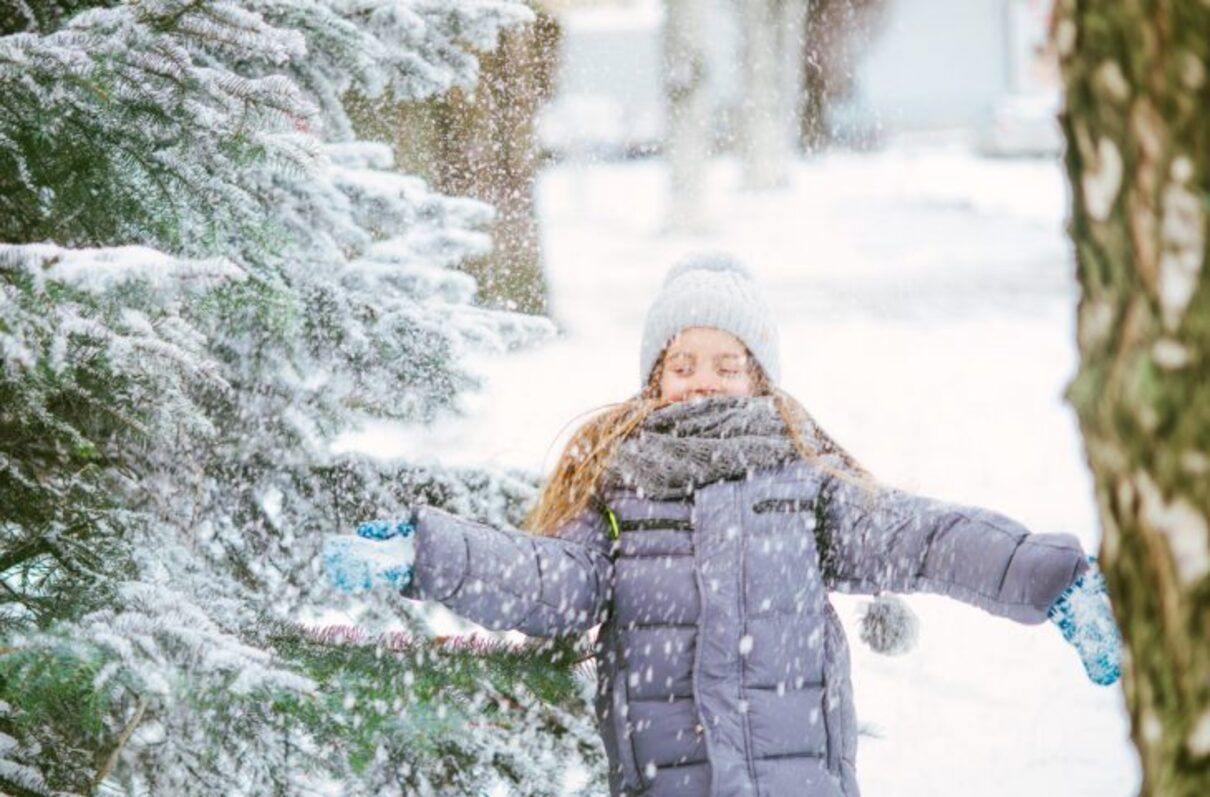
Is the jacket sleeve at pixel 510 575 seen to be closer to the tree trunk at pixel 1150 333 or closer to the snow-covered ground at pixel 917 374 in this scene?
the snow-covered ground at pixel 917 374

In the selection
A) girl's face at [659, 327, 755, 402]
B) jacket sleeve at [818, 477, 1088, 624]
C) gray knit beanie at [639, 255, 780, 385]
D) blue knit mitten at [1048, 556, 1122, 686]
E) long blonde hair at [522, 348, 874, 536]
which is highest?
gray knit beanie at [639, 255, 780, 385]

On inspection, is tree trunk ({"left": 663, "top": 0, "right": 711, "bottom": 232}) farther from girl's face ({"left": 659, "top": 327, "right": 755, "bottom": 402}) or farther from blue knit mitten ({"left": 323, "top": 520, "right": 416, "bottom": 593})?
blue knit mitten ({"left": 323, "top": 520, "right": 416, "bottom": 593})

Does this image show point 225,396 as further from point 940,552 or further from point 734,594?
point 940,552

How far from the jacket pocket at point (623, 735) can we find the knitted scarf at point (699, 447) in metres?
0.39

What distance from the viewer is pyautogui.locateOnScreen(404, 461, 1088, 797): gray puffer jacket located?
2.53m

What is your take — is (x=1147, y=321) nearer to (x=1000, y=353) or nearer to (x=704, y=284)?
(x=704, y=284)

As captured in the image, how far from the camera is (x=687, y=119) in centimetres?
1559

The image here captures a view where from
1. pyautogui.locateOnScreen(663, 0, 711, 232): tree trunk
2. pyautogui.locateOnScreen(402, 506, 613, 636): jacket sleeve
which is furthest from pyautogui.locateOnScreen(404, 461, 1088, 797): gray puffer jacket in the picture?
pyautogui.locateOnScreen(663, 0, 711, 232): tree trunk

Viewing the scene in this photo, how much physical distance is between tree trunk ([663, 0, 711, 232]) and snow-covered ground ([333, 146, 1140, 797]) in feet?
1.21

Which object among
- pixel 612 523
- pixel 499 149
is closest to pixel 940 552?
pixel 612 523

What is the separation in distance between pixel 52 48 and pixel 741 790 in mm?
1737

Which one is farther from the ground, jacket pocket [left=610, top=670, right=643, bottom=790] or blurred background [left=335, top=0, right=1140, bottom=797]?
blurred background [left=335, top=0, right=1140, bottom=797]

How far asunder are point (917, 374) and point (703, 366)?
292 inches

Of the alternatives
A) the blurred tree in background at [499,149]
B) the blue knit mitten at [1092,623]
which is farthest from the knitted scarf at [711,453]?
the blurred tree in background at [499,149]
